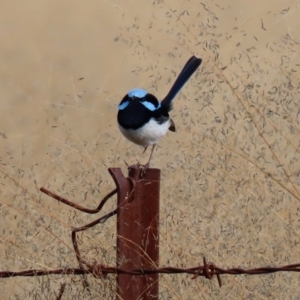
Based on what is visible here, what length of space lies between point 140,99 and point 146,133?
16cm

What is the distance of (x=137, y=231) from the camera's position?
2.36m

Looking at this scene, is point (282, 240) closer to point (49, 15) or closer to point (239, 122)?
point (239, 122)

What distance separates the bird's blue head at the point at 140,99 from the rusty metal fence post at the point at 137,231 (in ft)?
4.38

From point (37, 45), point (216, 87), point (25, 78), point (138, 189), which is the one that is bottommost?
point (138, 189)

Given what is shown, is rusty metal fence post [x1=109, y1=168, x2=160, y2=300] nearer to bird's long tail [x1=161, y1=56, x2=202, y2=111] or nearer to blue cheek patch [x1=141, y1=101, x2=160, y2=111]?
blue cheek patch [x1=141, y1=101, x2=160, y2=111]

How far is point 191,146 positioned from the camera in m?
3.79

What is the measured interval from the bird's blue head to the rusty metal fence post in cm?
133

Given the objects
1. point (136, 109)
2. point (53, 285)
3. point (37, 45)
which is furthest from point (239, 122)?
point (37, 45)

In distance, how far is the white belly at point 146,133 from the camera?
12.1 ft

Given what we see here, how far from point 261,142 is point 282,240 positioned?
651mm

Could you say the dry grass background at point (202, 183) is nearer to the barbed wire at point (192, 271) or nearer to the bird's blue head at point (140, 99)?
the barbed wire at point (192, 271)

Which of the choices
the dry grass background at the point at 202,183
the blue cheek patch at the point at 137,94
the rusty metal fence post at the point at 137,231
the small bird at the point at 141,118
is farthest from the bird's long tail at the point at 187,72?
the rusty metal fence post at the point at 137,231

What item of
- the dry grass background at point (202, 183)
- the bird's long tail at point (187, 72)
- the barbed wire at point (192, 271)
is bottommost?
the barbed wire at point (192, 271)

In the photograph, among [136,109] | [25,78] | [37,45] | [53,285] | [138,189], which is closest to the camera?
[138,189]
